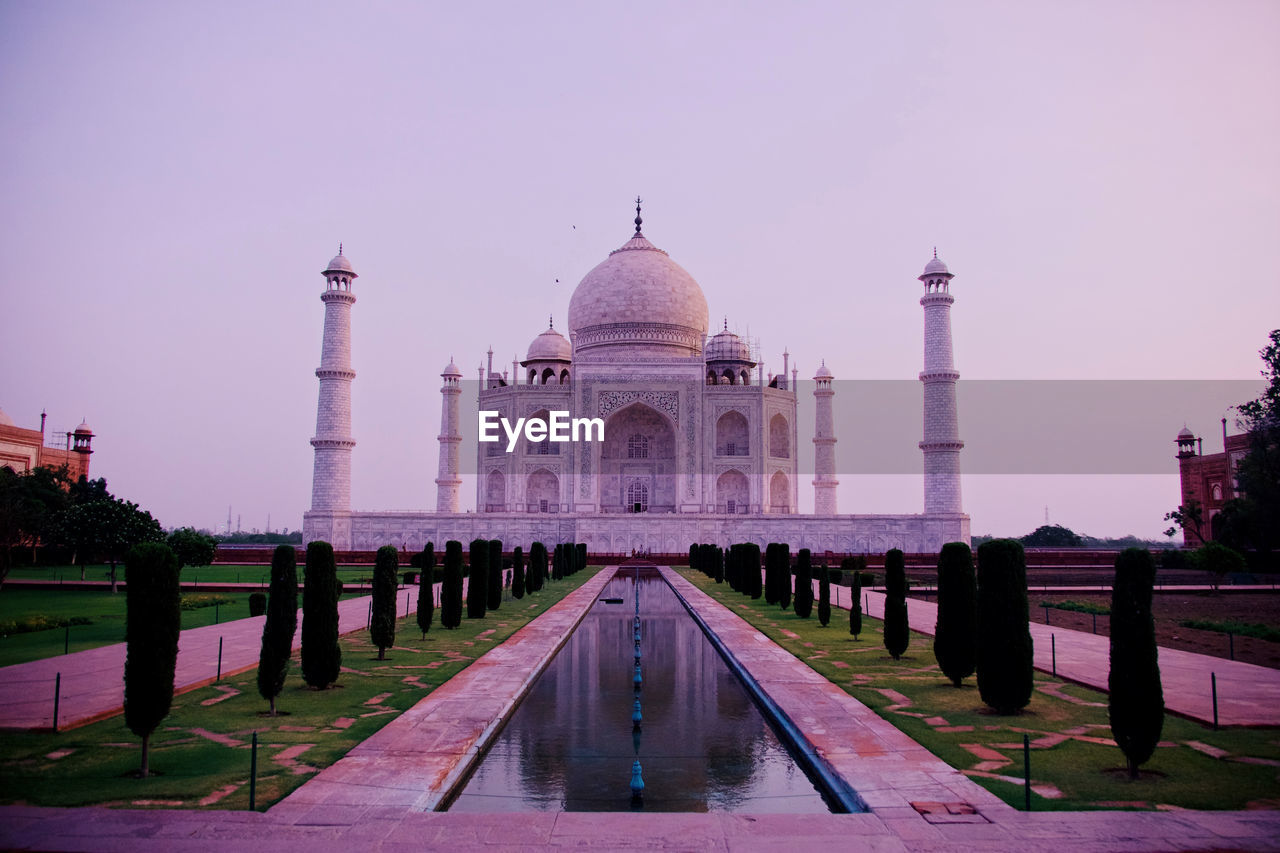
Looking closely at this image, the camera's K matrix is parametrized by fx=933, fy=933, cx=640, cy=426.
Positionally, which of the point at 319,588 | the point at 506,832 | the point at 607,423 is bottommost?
the point at 506,832

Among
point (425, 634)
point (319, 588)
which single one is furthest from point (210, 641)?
point (319, 588)

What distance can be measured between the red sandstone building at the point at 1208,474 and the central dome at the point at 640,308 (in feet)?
68.7

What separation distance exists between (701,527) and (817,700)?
23.4m

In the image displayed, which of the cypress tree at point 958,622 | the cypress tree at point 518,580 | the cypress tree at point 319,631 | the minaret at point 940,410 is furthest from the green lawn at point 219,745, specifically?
the minaret at point 940,410

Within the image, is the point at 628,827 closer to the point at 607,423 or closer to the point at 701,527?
the point at 701,527

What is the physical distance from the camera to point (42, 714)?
697 cm

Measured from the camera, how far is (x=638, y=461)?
121 ft

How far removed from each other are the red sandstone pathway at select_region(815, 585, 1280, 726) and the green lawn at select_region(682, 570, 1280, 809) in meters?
0.34

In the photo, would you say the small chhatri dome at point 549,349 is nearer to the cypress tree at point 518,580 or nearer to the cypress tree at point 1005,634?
the cypress tree at point 518,580

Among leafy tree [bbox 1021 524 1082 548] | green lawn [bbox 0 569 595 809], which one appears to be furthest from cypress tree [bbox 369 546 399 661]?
leafy tree [bbox 1021 524 1082 548]

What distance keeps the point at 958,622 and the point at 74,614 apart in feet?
42.3

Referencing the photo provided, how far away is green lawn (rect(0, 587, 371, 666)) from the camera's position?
35.4 ft

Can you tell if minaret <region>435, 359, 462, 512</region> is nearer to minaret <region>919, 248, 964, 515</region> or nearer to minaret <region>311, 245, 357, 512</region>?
minaret <region>311, 245, 357, 512</region>

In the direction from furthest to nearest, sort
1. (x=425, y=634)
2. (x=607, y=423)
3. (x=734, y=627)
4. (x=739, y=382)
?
(x=739, y=382) → (x=607, y=423) → (x=734, y=627) → (x=425, y=634)
